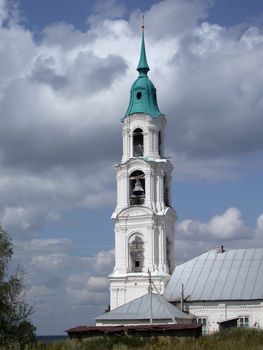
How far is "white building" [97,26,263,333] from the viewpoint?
1647 inches

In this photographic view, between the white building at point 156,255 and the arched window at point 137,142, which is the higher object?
the arched window at point 137,142

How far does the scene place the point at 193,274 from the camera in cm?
4447

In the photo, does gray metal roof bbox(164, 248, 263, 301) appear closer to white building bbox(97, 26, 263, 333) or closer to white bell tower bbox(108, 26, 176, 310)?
white building bbox(97, 26, 263, 333)

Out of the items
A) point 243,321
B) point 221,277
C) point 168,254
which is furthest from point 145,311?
point 168,254

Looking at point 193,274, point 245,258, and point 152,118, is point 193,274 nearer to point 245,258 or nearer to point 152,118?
point 245,258

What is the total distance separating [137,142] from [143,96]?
3.03m

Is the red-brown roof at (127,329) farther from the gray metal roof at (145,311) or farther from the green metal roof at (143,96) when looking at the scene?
the green metal roof at (143,96)

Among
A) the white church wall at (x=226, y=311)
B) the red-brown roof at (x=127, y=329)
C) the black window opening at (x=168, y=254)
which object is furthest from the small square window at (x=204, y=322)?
the red-brown roof at (x=127, y=329)

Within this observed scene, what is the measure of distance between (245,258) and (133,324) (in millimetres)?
9110

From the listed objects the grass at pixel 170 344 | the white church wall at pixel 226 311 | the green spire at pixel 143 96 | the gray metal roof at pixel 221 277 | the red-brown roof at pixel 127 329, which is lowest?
the grass at pixel 170 344

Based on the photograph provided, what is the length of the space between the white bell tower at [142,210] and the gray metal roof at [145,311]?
3787 mm

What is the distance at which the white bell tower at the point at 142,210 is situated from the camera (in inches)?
1770

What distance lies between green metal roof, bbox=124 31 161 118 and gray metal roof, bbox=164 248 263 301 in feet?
31.8

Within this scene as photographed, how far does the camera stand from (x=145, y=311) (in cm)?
3969
